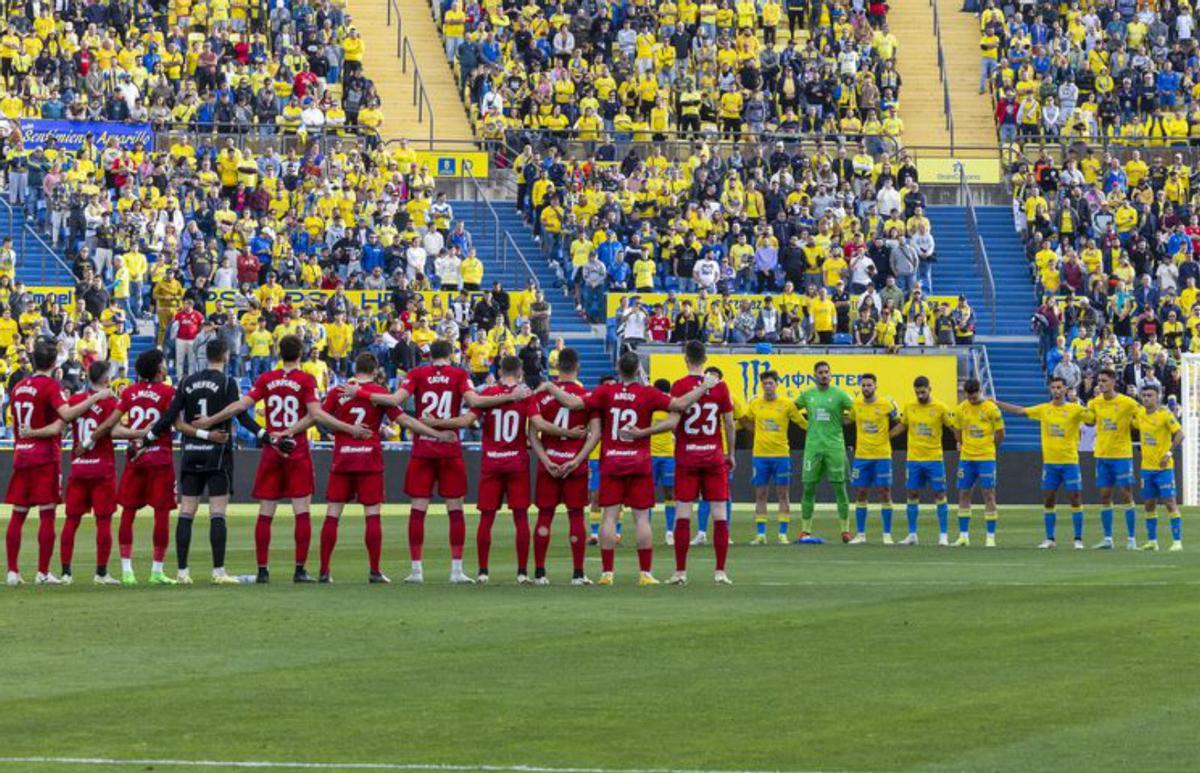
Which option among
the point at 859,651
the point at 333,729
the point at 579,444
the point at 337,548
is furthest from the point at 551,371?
the point at 333,729

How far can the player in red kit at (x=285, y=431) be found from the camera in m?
23.6

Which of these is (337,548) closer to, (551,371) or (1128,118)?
(551,371)

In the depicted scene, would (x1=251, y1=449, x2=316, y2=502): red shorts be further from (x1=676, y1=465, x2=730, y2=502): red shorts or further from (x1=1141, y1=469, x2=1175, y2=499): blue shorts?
(x1=1141, y1=469, x2=1175, y2=499): blue shorts

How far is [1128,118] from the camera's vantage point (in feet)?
202

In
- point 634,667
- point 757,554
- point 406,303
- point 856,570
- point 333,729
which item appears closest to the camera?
point 333,729

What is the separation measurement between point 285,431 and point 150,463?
137 cm

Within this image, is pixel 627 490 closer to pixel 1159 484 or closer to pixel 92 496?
pixel 92 496

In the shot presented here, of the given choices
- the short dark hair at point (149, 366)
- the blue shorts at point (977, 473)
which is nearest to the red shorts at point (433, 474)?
the short dark hair at point (149, 366)

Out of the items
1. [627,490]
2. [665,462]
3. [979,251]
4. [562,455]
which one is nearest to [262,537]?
[562,455]

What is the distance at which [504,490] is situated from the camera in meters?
24.1

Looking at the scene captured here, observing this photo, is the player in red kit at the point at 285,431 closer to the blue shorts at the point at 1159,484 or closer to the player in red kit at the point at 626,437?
the player in red kit at the point at 626,437

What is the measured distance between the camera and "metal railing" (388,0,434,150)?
60344mm

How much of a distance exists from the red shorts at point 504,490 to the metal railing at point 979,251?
Result: 3074 centimetres

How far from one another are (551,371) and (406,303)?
143 inches
